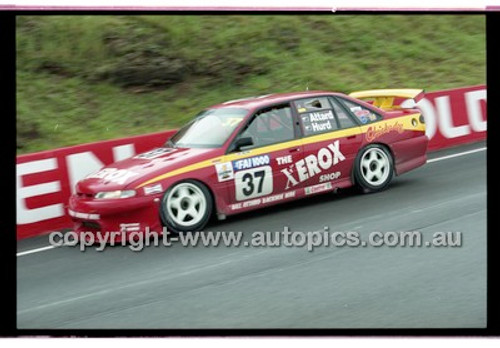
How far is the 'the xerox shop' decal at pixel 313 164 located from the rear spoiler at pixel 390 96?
1349mm

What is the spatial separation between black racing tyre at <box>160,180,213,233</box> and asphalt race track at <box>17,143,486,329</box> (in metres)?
0.33

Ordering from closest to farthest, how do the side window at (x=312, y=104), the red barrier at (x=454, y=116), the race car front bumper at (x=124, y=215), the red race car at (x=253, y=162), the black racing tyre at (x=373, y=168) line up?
the race car front bumper at (x=124, y=215) → the red race car at (x=253, y=162) → the side window at (x=312, y=104) → the black racing tyre at (x=373, y=168) → the red barrier at (x=454, y=116)

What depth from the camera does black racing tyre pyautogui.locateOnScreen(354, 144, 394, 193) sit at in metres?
9.78

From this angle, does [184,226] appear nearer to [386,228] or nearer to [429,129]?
[386,228]

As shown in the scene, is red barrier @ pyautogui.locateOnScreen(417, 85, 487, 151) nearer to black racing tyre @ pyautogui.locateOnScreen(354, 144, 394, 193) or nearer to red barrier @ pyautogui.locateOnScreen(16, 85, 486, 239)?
black racing tyre @ pyautogui.locateOnScreen(354, 144, 394, 193)

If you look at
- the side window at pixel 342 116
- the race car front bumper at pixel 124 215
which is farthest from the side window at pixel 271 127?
the race car front bumper at pixel 124 215

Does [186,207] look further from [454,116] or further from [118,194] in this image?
[454,116]

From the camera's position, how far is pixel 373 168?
997 centimetres

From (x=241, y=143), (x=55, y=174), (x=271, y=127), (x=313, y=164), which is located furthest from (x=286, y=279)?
(x=55, y=174)

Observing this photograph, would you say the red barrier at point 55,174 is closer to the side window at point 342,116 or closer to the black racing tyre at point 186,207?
the black racing tyre at point 186,207

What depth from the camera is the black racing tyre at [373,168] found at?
385 inches

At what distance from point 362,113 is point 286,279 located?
3.77m

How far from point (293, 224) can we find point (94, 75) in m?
7.56

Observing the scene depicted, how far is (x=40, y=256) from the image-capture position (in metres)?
8.52
